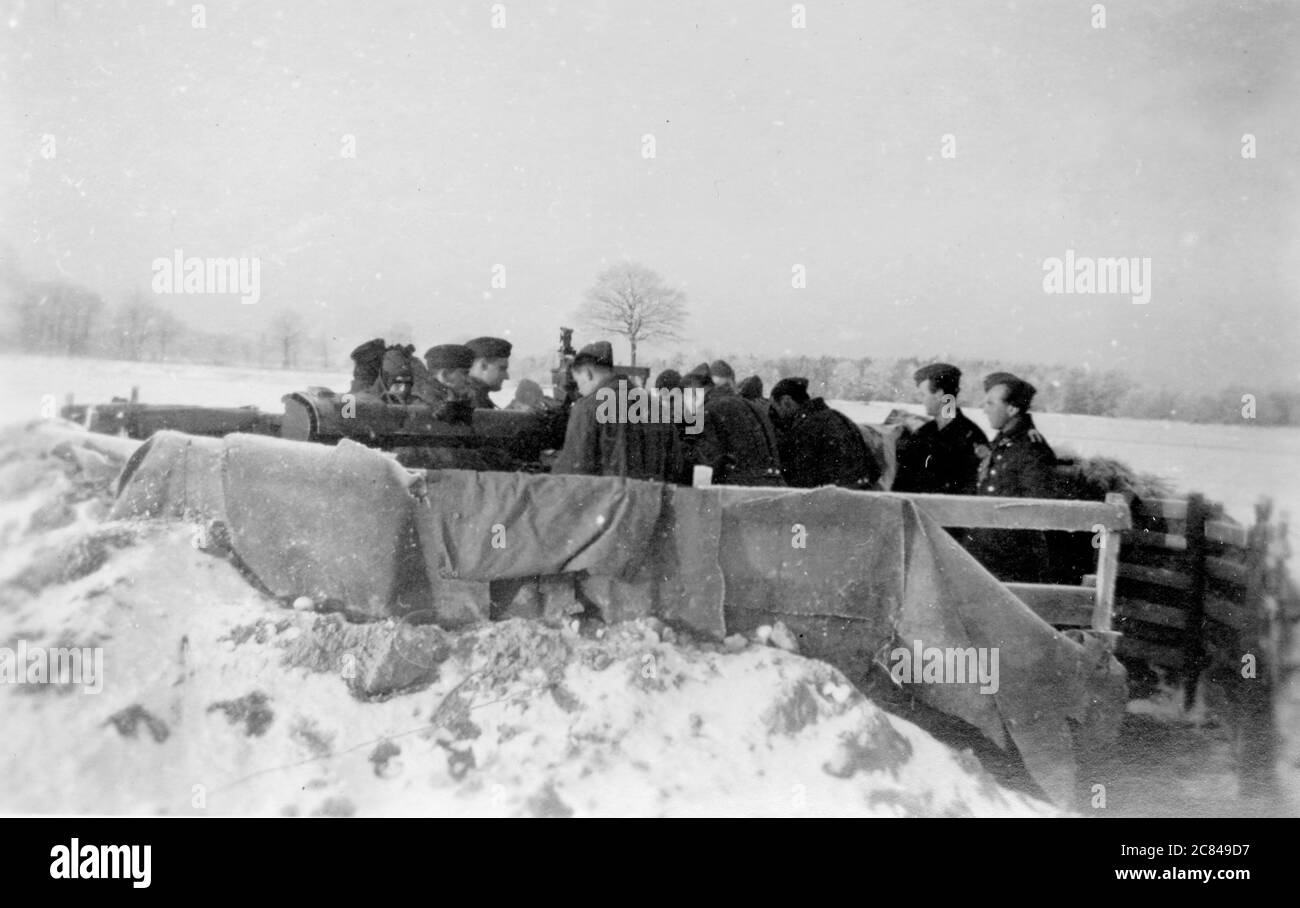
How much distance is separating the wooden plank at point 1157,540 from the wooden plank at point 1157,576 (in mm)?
112

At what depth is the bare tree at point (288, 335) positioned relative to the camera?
3.27m

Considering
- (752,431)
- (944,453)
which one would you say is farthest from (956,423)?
(752,431)

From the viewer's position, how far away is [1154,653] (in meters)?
3.92

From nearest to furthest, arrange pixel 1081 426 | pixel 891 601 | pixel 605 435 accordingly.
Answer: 1. pixel 891 601
2. pixel 605 435
3. pixel 1081 426

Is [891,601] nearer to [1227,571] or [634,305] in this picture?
[634,305]

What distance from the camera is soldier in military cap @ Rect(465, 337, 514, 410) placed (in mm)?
3555

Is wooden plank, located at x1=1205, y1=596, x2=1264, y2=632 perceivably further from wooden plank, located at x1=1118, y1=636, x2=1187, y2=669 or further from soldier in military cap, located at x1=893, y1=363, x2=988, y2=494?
soldier in military cap, located at x1=893, y1=363, x2=988, y2=494

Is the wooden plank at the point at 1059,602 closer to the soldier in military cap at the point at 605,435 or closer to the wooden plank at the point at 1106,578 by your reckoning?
the wooden plank at the point at 1106,578

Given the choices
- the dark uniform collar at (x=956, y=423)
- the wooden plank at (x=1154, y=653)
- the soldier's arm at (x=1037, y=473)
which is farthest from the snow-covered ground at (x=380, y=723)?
the wooden plank at (x=1154, y=653)

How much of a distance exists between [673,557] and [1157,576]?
8.88 ft

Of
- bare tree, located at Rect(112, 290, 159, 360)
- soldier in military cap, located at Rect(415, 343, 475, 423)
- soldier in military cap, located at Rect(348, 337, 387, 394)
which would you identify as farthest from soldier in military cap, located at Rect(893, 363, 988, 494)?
bare tree, located at Rect(112, 290, 159, 360)

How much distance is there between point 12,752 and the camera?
266 cm

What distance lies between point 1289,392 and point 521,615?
10.2ft
